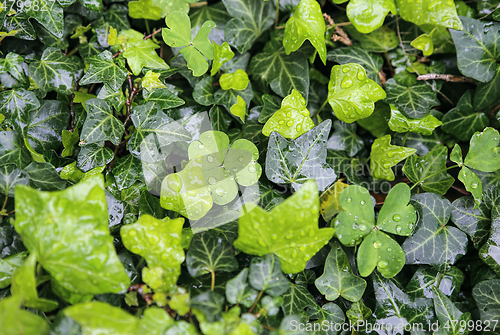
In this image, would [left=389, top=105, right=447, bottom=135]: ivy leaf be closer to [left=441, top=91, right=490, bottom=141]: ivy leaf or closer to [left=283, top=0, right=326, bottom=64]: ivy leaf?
[left=441, top=91, right=490, bottom=141]: ivy leaf

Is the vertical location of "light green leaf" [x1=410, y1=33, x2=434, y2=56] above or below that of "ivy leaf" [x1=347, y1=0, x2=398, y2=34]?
below

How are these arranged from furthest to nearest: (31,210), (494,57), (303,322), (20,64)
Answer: (494,57)
(20,64)
(303,322)
(31,210)

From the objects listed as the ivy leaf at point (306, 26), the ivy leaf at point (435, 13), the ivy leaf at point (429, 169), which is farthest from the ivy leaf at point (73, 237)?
the ivy leaf at point (435, 13)

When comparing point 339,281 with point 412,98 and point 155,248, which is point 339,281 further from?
point 412,98

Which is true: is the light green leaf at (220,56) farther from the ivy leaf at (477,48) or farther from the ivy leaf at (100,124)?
the ivy leaf at (477,48)

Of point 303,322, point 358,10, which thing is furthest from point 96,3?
point 303,322

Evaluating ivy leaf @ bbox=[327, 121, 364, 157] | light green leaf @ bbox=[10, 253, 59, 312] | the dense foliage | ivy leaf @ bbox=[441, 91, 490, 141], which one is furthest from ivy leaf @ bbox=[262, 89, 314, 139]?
light green leaf @ bbox=[10, 253, 59, 312]

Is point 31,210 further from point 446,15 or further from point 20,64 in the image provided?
point 446,15
